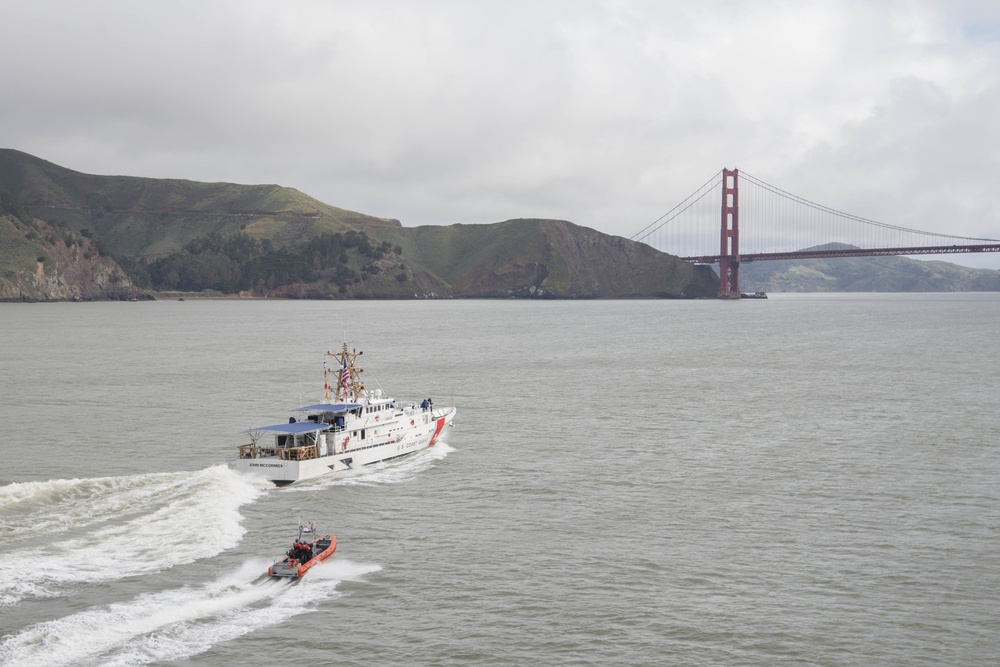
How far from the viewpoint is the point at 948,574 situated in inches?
1219

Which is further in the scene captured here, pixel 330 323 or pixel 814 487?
pixel 330 323

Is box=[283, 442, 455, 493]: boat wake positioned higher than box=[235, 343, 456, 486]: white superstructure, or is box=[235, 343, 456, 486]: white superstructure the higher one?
box=[235, 343, 456, 486]: white superstructure

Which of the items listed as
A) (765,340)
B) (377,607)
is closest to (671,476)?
(377,607)

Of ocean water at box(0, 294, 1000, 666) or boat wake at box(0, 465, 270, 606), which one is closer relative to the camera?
ocean water at box(0, 294, 1000, 666)

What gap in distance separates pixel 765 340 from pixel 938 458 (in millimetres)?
90718

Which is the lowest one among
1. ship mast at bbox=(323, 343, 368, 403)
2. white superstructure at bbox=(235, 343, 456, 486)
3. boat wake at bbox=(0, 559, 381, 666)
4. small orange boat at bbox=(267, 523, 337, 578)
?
boat wake at bbox=(0, 559, 381, 666)

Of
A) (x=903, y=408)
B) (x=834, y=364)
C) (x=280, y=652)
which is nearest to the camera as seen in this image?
(x=280, y=652)

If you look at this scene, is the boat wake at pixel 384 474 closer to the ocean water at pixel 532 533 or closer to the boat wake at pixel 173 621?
the ocean water at pixel 532 533

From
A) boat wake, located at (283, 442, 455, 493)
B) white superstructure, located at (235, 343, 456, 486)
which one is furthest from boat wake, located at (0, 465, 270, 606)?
boat wake, located at (283, 442, 455, 493)

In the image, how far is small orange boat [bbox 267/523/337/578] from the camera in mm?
30656

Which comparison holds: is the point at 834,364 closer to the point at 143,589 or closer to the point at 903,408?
the point at 903,408

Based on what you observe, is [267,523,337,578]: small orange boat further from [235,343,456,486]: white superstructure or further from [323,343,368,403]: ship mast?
[323,343,368,403]: ship mast

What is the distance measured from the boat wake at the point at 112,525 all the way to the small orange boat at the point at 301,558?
352 centimetres

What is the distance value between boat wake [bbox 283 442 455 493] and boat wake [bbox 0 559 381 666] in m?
12.8
